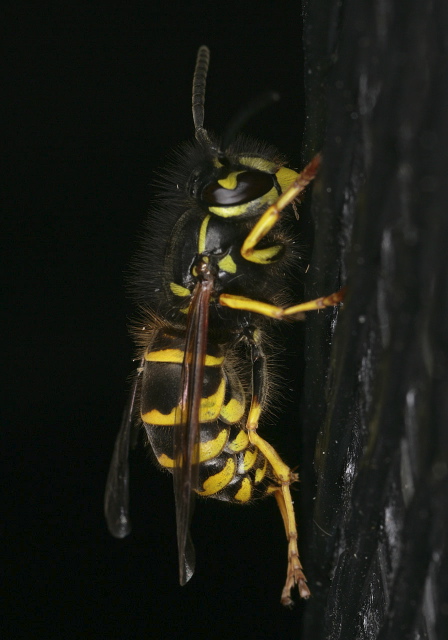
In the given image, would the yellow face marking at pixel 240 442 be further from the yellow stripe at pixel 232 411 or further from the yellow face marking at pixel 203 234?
the yellow face marking at pixel 203 234

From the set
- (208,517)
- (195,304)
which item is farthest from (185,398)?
(208,517)

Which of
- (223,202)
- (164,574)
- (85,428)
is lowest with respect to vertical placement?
(164,574)

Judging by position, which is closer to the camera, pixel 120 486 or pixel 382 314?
pixel 382 314

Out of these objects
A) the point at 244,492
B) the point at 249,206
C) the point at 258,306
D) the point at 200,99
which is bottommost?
the point at 244,492

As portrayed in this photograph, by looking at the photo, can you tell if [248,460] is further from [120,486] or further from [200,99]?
[200,99]

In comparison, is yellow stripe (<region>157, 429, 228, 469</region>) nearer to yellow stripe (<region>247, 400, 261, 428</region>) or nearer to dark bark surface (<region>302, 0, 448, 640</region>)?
yellow stripe (<region>247, 400, 261, 428</region>)

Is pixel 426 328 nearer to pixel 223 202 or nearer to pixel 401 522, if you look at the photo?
pixel 401 522

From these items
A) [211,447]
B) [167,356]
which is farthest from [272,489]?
[167,356]

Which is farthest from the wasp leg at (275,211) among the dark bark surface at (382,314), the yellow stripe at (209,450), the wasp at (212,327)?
the yellow stripe at (209,450)
